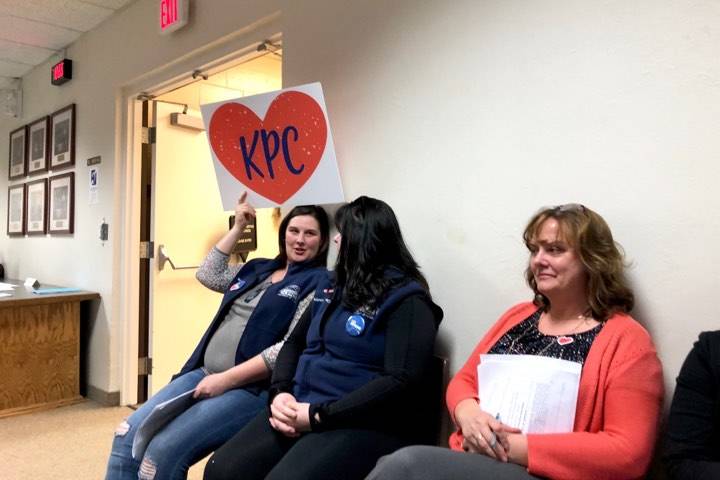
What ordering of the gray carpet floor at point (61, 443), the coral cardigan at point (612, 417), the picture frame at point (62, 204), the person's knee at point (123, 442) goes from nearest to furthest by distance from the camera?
the coral cardigan at point (612, 417) < the person's knee at point (123, 442) < the gray carpet floor at point (61, 443) < the picture frame at point (62, 204)

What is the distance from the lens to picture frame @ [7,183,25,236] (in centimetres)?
449

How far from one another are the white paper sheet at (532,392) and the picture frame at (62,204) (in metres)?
3.43

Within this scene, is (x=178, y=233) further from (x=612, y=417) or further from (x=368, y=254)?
(x=612, y=417)

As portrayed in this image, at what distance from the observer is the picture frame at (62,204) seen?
3783 millimetres

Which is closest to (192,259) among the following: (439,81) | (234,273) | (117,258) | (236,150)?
(117,258)

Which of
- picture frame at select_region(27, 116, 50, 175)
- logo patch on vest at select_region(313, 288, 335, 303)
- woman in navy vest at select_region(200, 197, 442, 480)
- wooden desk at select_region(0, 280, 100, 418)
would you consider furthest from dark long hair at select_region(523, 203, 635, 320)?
picture frame at select_region(27, 116, 50, 175)

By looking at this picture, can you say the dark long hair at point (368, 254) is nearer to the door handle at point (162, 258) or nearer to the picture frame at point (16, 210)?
the door handle at point (162, 258)

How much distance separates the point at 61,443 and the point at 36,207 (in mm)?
2220

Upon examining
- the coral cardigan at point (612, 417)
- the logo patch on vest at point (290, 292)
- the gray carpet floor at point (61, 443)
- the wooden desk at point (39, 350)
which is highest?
the logo patch on vest at point (290, 292)

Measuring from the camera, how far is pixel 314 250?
6.66ft

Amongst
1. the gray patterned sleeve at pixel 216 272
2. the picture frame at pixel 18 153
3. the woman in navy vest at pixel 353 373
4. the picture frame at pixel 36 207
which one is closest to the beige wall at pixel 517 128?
the woman in navy vest at pixel 353 373

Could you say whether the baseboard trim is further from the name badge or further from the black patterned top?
the black patterned top

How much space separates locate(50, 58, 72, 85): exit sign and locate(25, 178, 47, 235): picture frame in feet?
2.50

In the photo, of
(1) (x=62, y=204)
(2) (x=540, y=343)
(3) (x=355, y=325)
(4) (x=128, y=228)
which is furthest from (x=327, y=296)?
(1) (x=62, y=204)
